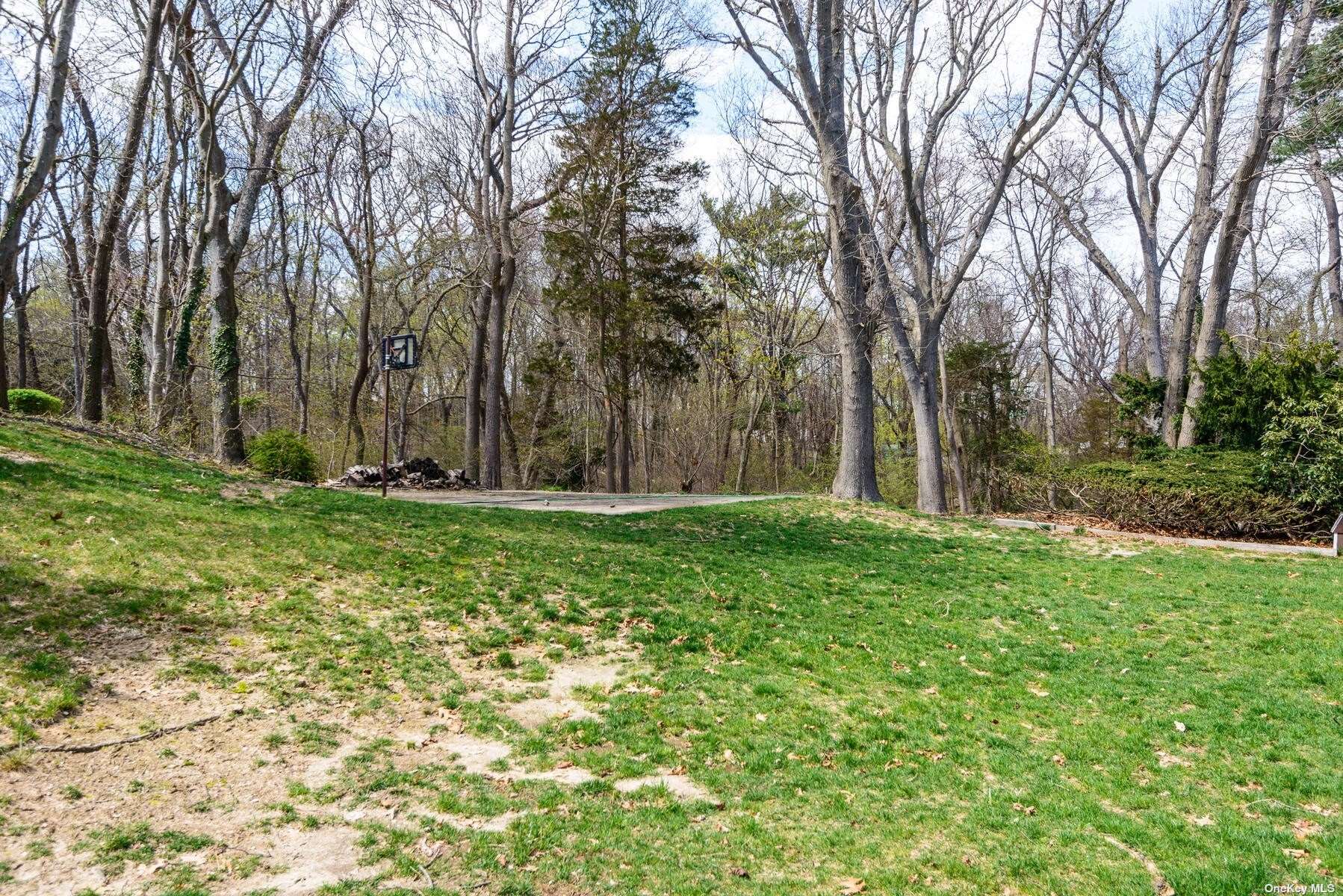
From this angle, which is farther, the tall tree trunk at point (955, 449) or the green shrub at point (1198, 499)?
the tall tree trunk at point (955, 449)

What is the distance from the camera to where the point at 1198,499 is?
40.3 feet

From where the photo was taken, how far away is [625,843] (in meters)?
3.42

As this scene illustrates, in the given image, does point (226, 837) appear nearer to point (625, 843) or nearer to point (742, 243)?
point (625, 843)

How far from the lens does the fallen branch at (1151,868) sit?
10.6 feet

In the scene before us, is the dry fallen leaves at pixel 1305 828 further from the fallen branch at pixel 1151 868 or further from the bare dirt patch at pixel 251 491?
the bare dirt patch at pixel 251 491

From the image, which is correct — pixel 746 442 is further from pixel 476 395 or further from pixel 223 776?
pixel 223 776

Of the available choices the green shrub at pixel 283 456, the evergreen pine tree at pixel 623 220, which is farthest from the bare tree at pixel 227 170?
the evergreen pine tree at pixel 623 220

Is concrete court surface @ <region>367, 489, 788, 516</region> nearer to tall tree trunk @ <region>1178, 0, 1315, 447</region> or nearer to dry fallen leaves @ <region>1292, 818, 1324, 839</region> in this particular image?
dry fallen leaves @ <region>1292, 818, 1324, 839</region>

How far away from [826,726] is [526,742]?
1.93m

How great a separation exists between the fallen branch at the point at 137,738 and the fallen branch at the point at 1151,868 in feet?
15.6

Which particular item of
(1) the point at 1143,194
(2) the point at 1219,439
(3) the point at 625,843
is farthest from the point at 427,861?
(1) the point at 1143,194

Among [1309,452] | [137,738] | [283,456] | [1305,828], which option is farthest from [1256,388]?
[283,456]

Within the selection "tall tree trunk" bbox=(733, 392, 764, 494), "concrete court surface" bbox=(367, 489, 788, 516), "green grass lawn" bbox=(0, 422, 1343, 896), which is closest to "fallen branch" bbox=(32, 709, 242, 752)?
"green grass lawn" bbox=(0, 422, 1343, 896)

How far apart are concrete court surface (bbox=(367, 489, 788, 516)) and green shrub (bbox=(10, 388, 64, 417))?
6.31 metres
